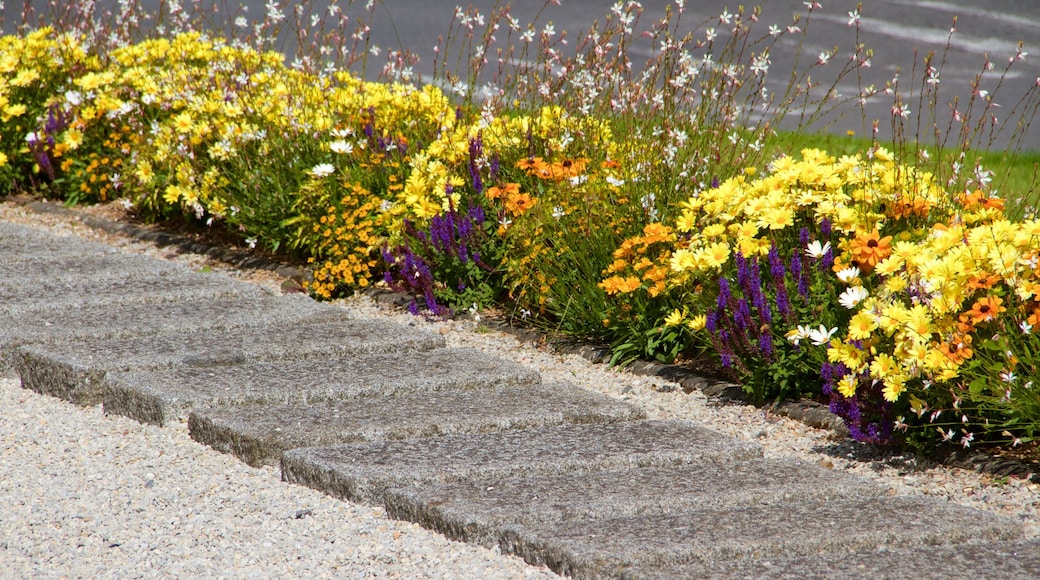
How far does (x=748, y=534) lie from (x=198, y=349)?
2.08 meters

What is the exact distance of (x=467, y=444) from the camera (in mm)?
3045

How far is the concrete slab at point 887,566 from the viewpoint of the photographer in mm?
2266

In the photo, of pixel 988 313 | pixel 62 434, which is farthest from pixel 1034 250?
pixel 62 434

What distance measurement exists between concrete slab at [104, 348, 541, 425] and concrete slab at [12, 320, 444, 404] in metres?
0.06

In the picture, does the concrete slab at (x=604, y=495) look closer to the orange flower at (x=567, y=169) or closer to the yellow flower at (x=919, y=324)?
the yellow flower at (x=919, y=324)

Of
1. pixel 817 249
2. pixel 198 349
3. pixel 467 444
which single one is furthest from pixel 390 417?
pixel 817 249

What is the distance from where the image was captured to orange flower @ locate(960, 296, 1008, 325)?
2984 mm

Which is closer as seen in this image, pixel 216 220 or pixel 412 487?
pixel 412 487

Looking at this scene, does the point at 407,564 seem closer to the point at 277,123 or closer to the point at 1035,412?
the point at 1035,412

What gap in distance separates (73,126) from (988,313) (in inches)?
199

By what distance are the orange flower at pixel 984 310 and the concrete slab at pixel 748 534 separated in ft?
1.76

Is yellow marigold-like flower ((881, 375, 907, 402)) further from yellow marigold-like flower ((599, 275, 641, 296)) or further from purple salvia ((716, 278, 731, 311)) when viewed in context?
yellow marigold-like flower ((599, 275, 641, 296))

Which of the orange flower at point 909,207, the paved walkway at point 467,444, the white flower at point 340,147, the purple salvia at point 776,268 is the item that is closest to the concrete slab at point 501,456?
the paved walkway at point 467,444

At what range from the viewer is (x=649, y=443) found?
121 inches
